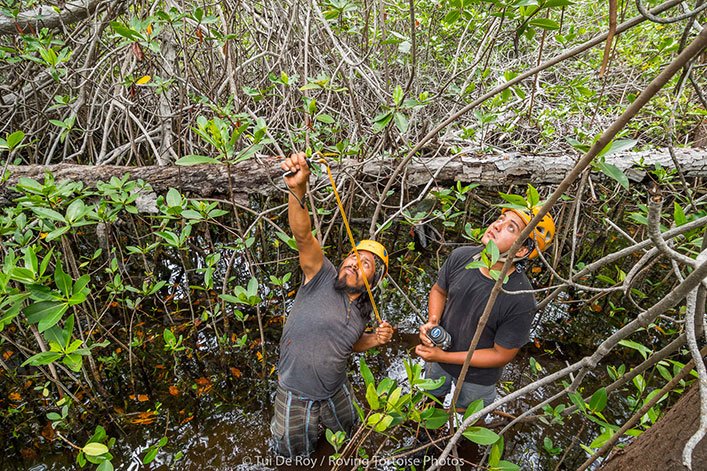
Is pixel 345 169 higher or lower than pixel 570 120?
lower

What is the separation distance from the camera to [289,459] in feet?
7.30

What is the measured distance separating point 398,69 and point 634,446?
156 inches

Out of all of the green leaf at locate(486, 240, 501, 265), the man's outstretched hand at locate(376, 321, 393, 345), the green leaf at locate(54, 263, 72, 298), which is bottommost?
the man's outstretched hand at locate(376, 321, 393, 345)

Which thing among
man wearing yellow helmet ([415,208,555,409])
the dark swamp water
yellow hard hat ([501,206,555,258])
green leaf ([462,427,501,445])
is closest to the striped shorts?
the dark swamp water

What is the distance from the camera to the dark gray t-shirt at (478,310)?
177 cm

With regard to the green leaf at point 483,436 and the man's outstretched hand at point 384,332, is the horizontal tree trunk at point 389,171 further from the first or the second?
the green leaf at point 483,436

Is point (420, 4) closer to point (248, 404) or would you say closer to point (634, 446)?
point (634, 446)

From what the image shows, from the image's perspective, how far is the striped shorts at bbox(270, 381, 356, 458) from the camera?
6.38 ft

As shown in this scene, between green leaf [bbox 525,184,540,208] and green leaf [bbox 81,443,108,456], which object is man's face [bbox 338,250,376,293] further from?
green leaf [bbox 81,443,108,456]

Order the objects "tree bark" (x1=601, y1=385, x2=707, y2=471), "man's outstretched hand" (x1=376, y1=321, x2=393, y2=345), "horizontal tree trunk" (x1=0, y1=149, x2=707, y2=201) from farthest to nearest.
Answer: "horizontal tree trunk" (x1=0, y1=149, x2=707, y2=201)
"man's outstretched hand" (x1=376, y1=321, x2=393, y2=345)
"tree bark" (x1=601, y1=385, x2=707, y2=471)

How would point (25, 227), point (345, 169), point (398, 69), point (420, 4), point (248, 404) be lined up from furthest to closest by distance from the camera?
point (398, 69) → point (420, 4) → point (248, 404) → point (345, 169) → point (25, 227)

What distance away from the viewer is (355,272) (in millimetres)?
1870

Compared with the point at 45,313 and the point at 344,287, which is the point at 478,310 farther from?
the point at 45,313

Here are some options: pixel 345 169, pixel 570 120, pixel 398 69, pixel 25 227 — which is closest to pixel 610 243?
pixel 570 120
